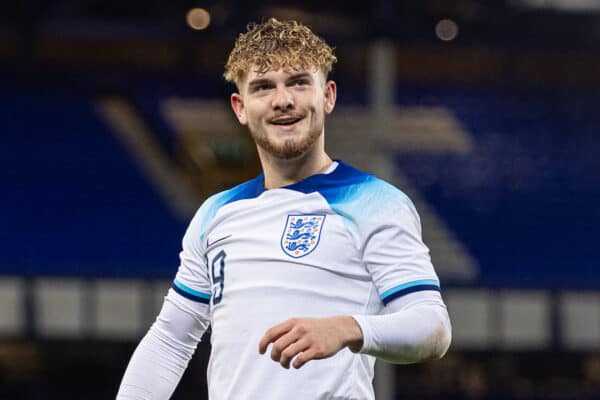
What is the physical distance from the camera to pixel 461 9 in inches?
610

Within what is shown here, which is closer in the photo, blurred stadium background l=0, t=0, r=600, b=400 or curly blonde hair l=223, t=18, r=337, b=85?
curly blonde hair l=223, t=18, r=337, b=85

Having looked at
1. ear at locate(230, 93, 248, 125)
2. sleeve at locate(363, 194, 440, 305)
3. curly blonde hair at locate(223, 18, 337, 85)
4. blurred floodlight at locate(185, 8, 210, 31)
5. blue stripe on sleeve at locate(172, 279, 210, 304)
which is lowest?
blue stripe on sleeve at locate(172, 279, 210, 304)

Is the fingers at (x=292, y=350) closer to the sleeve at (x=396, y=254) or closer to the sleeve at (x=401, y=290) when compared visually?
the sleeve at (x=401, y=290)

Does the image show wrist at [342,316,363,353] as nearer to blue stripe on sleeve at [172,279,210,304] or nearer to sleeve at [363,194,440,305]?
sleeve at [363,194,440,305]

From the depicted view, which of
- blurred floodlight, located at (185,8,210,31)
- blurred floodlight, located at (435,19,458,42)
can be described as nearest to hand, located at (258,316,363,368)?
blurred floodlight, located at (435,19,458,42)

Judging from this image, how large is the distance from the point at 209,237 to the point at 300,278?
13.0 inches

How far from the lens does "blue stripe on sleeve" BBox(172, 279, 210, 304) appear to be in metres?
2.99

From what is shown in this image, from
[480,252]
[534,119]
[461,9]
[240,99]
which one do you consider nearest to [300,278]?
[240,99]

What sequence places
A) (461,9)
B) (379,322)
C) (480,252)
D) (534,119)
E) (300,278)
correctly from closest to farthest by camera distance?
(379,322) < (300,278) < (461,9) < (480,252) < (534,119)

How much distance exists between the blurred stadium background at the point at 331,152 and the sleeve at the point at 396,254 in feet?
36.3

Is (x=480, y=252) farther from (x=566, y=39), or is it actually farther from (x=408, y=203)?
(x=408, y=203)

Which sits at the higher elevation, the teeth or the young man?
the teeth

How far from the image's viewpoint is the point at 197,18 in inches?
503

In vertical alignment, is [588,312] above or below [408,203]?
below
